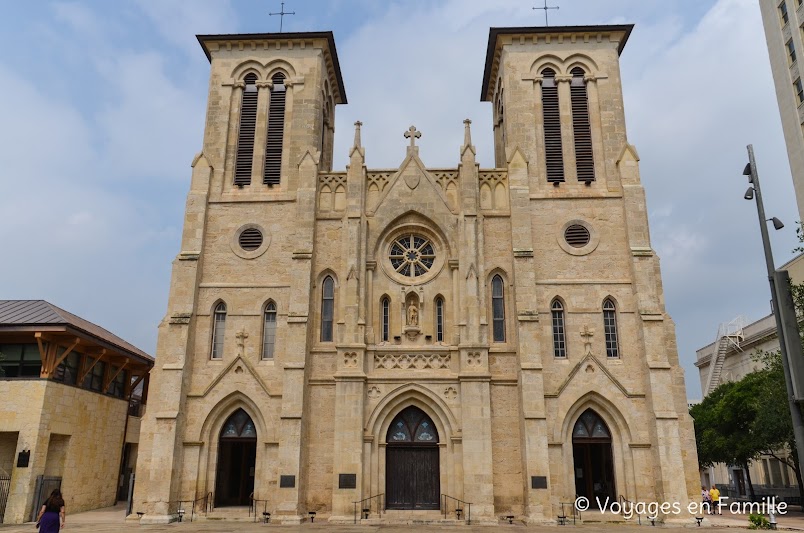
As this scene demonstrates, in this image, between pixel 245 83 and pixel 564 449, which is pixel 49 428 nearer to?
pixel 245 83

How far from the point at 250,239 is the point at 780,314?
2209 cm

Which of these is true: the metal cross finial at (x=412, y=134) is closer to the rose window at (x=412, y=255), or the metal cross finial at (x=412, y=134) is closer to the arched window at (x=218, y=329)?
the rose window at (x=412, y=255)

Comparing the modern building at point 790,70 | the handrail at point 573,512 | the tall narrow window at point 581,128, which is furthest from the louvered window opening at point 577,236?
the modern building at point 790,70

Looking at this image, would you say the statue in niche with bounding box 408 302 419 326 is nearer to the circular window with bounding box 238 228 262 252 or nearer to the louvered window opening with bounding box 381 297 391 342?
the louvered window opening with bounding box 381 297 391 342

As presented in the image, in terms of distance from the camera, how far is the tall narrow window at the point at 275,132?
29736 millimetres

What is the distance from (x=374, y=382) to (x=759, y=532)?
1422cm

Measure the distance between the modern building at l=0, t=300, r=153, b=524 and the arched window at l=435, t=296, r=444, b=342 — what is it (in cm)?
1474

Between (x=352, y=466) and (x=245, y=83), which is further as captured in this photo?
(x=245, y=83)

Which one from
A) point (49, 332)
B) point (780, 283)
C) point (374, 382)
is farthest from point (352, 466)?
point (780, 283)

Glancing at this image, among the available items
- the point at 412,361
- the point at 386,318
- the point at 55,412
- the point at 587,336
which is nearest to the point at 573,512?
the point at 587,336

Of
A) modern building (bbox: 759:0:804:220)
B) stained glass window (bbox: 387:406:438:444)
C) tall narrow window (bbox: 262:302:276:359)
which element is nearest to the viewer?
stained glass window (bbox: 387:406:438:444)

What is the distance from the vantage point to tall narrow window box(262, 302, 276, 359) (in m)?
26.8

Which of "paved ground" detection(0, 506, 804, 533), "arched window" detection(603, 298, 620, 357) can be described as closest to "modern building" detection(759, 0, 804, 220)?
"arched window" detection(603, 298, 620, 357)

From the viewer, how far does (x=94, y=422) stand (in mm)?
29125
